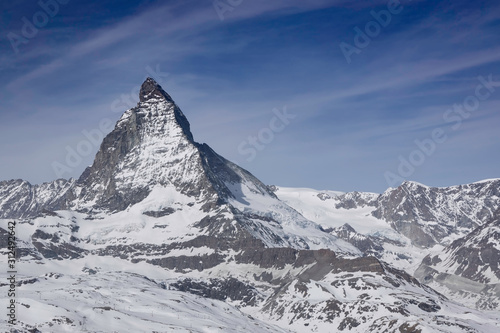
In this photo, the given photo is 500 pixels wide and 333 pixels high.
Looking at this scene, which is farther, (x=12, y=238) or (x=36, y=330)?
(x=36, y=330)

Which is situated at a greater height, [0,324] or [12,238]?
[12,238]

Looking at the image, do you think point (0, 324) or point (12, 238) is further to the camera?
point (0, 324)

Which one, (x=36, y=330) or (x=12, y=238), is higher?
(x=12, y=238)

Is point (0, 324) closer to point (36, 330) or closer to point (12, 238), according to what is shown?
point (36, 330)

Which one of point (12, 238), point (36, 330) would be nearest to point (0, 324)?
point (36, 330)
